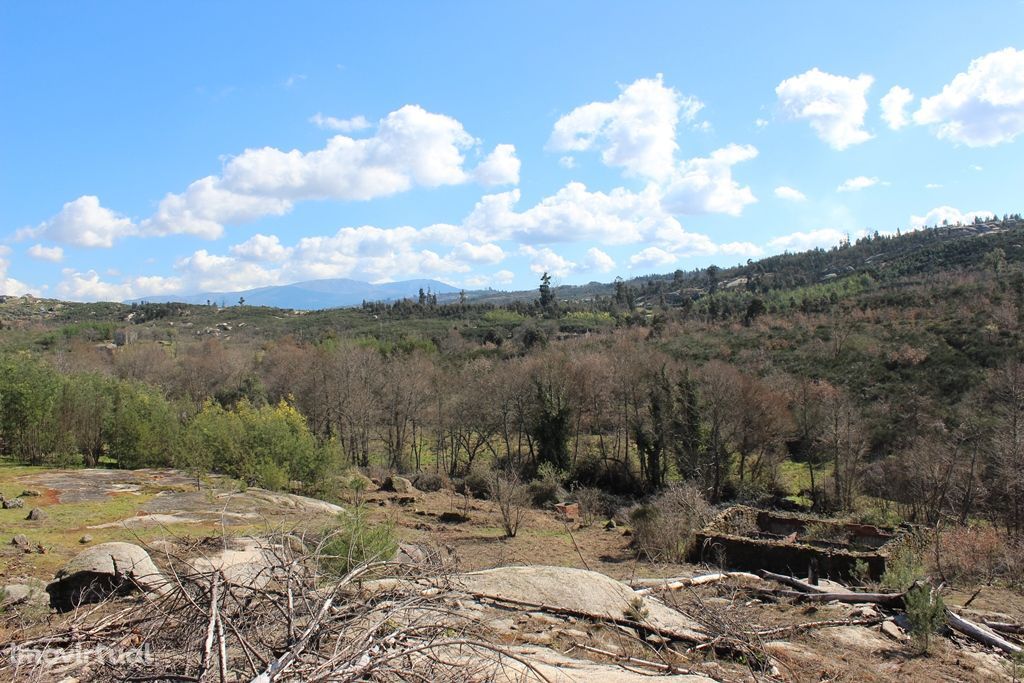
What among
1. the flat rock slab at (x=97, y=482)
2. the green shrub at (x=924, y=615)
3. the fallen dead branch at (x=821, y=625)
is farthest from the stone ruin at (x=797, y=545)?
the flat rock slab at (x=97, y=482)

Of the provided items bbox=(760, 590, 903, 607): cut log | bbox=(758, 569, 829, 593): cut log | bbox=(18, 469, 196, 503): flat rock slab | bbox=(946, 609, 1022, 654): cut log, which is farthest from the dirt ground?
bbox=(758, 569, 829, 593): cut log

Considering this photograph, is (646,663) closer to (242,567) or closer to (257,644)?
(257,644)

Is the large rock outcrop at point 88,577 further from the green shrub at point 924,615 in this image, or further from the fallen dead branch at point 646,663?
the green shrub at point 924,615

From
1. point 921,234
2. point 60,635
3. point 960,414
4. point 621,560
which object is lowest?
point 621,560

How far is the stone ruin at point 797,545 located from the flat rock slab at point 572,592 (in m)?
5.20

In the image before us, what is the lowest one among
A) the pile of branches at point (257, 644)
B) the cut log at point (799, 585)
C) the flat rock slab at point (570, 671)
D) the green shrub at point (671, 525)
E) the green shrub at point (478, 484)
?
the green shrub at point (478, 484)

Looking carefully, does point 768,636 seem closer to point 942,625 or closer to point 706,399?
point 942,625

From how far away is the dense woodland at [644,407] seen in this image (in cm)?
2644

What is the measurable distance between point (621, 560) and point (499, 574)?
36.1 feet

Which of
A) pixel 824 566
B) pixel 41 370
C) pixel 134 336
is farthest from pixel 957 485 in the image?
pixel 134 336

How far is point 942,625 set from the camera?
773 cm

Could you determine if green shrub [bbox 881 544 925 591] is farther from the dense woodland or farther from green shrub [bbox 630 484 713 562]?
the dense woodland

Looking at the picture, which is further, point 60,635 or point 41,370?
point 41,370

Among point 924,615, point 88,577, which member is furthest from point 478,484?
point 924,615
